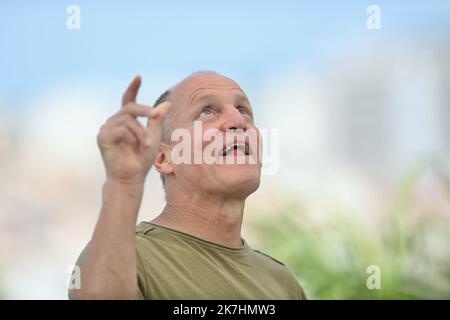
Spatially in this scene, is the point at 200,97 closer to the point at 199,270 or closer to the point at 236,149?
the point at 236,149

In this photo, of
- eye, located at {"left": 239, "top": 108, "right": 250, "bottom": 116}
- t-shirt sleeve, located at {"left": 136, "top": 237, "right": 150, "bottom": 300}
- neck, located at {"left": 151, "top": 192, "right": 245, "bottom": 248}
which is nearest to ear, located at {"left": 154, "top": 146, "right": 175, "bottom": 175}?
neck, located at {"left": 151, "top": 192, "right": 245, "bottom": 248}

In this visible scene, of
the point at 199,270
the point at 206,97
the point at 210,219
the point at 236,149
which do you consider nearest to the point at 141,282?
the point at 199,270

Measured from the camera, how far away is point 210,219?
168 centimetres

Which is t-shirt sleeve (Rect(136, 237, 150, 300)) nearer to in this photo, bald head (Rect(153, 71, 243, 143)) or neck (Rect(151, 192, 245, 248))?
neck (Rect(151, 192, 245, 248))

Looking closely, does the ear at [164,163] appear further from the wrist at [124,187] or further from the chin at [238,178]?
the wrist at [124,187]

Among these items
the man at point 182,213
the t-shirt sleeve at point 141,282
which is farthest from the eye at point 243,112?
the t-shirt sleeve at point 141,282

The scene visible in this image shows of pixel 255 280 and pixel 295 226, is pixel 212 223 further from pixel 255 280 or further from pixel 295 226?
pixel 295 226

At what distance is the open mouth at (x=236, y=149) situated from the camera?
1.69 meters

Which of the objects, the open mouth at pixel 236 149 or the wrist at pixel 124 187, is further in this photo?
the open mouth at pixel 236 149

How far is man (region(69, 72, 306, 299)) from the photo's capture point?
120 centimetres

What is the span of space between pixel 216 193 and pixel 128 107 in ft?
1.85

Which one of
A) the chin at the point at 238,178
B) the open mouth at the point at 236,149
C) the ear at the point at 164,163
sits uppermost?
the open mouth at the point at 236,149

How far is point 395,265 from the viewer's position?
388cm
